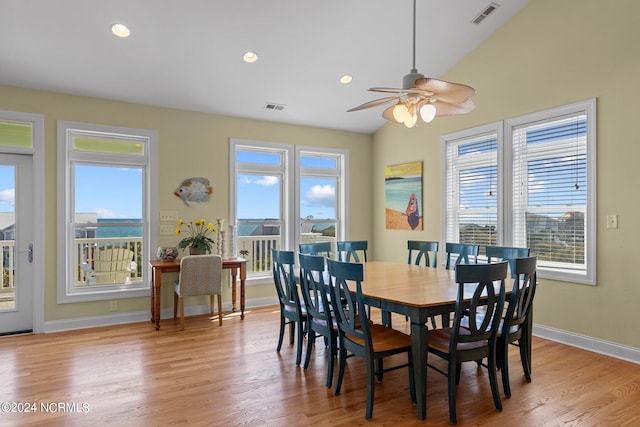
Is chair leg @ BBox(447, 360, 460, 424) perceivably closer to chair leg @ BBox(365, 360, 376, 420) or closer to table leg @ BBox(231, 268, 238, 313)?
chair leg @ BBox(365, 360, 376, 420)

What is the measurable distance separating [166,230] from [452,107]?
3715 mm

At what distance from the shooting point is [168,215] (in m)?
4.91

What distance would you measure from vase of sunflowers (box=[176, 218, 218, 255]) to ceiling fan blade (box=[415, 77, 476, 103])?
3.29 metres

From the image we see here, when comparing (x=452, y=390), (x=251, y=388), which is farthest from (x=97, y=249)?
(x=452, y=390)

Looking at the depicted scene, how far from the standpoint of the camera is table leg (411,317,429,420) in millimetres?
2369

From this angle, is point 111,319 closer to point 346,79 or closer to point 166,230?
point 166,230

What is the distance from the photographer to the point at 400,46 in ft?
14.4

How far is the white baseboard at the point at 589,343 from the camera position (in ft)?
11.1

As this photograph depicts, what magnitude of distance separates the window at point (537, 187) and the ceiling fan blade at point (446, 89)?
176 cm

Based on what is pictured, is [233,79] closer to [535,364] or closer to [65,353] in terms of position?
[65,353]

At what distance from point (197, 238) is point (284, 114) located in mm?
2118

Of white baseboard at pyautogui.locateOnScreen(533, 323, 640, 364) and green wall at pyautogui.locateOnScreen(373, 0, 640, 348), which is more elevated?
green wall at pyautogui.locateOnScreen(373, 0, 640, 348)

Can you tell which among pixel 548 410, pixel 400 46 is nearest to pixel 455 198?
pixel 400 46

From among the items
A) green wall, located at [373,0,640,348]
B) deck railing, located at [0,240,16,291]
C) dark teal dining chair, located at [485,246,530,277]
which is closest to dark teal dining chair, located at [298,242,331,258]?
dark teal dining chair, located at [485,246,530,277]
